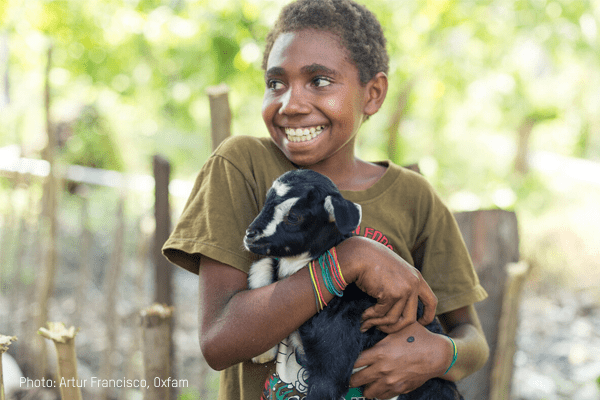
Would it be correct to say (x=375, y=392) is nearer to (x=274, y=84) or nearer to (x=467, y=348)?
(x=467, y=348)

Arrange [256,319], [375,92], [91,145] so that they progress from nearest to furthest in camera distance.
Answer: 1. [256,319]
2. [375,92]
3. [91,145]

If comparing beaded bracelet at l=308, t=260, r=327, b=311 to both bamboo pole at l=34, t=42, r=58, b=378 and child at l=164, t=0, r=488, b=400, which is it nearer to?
child at l=164, t=0, r=488, b=400

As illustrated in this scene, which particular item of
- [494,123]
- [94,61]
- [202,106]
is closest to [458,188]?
[494,123]

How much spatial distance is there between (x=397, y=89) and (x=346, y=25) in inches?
163

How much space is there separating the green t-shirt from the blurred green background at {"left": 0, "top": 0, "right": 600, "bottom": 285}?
7.39 ft

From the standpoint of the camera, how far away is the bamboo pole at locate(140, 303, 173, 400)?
2.35 meters

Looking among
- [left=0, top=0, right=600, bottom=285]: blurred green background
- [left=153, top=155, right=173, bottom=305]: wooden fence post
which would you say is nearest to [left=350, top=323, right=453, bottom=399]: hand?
[left=153, top=155, right=173, bottom=305]: wooden fence post

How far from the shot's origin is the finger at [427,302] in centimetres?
176

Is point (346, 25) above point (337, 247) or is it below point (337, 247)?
Answer: above

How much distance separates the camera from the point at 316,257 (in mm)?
1788

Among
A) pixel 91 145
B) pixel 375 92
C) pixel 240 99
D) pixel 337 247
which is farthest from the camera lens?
pixel 91 145

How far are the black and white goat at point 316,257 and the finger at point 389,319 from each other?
0.03 meters

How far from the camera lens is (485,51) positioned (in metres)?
5.89

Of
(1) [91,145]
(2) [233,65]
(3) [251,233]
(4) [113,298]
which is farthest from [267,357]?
(1) [91,145]
